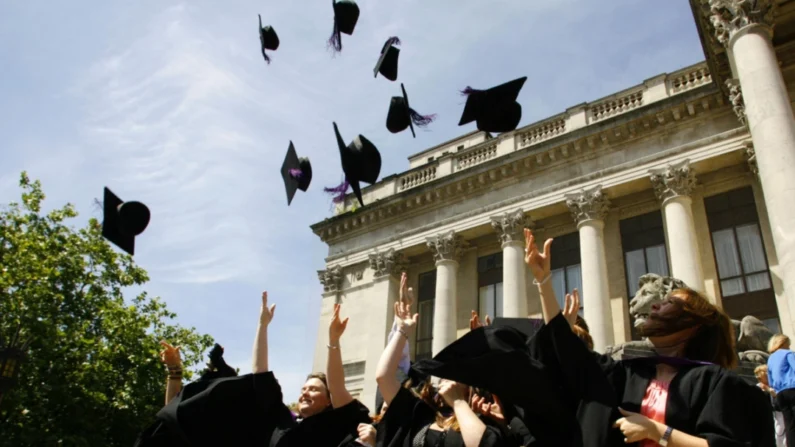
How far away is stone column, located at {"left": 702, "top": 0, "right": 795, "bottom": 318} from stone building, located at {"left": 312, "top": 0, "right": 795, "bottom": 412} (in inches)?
1.2

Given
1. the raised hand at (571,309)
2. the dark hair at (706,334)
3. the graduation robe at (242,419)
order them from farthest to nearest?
the graduation robe at (242,419), the raised hand at (571,309), the dark hair at (706,334)

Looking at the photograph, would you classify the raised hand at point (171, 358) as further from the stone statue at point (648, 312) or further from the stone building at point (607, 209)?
the stone building at point (607, 209)

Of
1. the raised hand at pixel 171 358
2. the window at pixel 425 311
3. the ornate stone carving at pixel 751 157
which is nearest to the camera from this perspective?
the raised hand at pixel 171 358

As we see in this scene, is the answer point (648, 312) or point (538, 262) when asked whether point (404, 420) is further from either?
point (648, 312)

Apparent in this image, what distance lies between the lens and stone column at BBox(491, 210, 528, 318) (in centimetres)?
2058

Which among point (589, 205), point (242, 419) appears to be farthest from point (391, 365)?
point (589, 205)

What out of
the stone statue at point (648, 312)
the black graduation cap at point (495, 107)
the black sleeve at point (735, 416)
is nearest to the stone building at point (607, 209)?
the stone statue at point (648, 312)

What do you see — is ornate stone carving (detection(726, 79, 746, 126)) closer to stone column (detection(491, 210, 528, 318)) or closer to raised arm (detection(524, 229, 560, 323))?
stone column (detection(491, 210, 528, 318))

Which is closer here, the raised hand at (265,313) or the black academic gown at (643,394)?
the black academic gown at (643,394)

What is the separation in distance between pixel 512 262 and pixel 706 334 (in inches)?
713

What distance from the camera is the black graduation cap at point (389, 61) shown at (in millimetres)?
10672

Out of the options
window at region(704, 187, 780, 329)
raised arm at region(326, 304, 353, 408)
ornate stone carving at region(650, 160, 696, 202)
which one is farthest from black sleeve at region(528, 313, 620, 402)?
ornate stone carving at region(650, 160, 696, 202)

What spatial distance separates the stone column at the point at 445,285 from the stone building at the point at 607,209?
59mm

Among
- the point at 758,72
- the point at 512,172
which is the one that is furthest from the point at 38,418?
the point at 758,72
